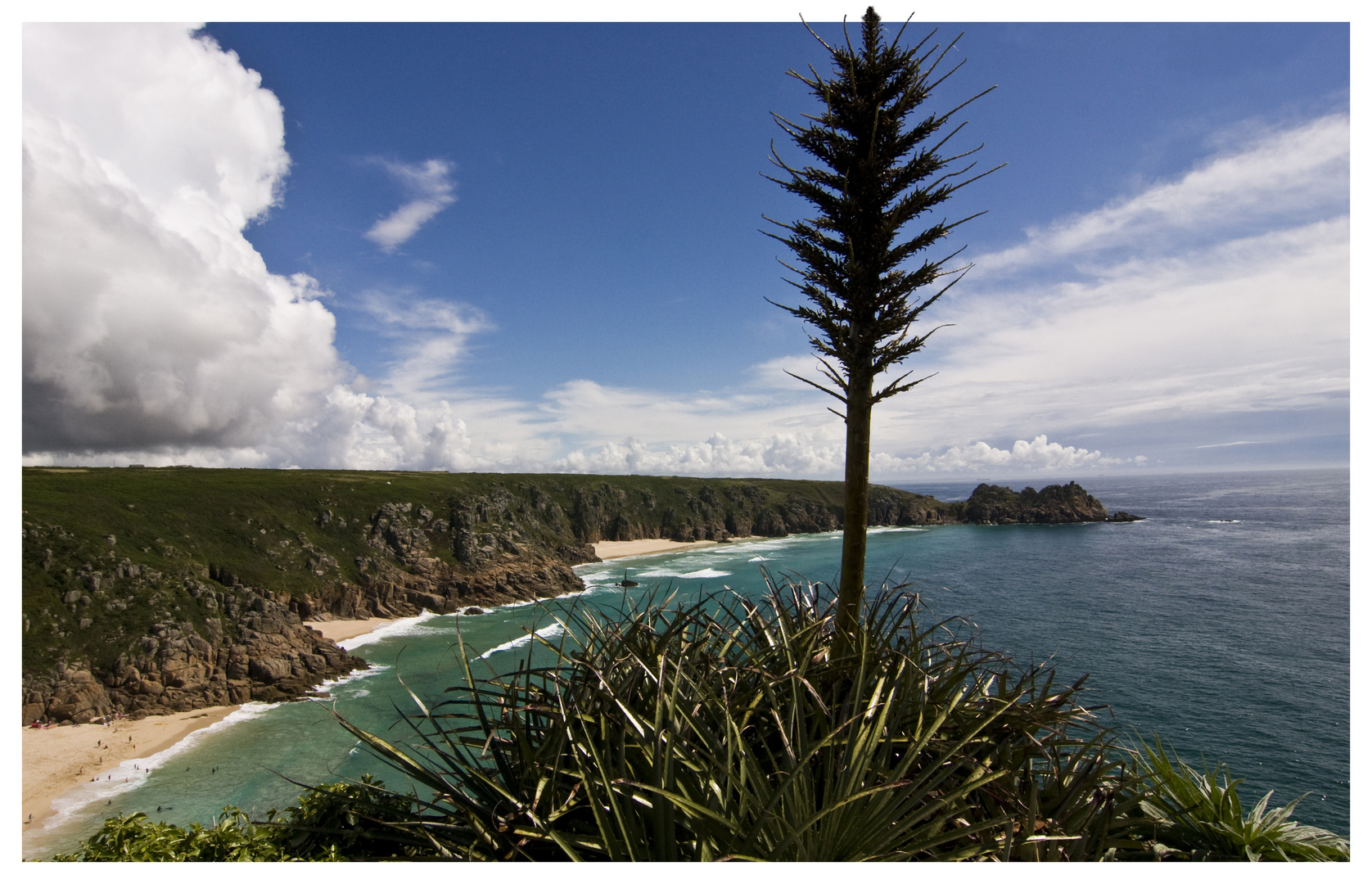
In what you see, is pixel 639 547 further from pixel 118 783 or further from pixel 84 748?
pixel 118 783

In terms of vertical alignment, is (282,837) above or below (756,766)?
below

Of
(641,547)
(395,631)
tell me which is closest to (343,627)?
(395,631)

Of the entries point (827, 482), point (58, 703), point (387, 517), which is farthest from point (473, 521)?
point (827, 482)

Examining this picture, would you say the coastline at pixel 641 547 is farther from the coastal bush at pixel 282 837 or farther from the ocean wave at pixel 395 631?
the coastal bush at pixel 282 837

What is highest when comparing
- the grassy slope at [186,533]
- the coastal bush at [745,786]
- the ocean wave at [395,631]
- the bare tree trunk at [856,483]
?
the bare tree trunk at [856,483]

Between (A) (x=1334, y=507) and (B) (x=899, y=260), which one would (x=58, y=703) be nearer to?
(B) (x=899, y=260)

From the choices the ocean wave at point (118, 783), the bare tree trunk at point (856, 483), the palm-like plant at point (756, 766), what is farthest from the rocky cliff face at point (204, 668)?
the bare tree trunk at point (856, 483)

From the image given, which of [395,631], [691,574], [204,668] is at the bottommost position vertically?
[395,631]
